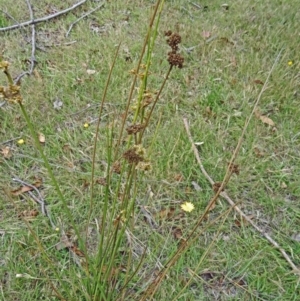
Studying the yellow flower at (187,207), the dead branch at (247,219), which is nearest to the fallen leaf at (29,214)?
the yellow flower at (187,207)

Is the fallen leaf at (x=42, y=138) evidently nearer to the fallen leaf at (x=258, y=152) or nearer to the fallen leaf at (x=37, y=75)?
the fallen leaf at (x=37, y=75)

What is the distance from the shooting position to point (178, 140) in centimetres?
225

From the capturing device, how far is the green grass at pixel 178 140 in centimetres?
179

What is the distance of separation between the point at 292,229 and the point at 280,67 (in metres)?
1.24

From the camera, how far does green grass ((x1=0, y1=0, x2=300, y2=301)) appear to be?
70.6 inches

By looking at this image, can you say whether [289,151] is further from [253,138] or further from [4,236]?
[4,236]

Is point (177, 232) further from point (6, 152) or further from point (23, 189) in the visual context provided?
point (6, 152)

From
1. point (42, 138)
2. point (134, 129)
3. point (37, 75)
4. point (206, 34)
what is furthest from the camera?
point (206, 34)

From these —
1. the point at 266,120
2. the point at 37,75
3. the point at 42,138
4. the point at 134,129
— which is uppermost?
the point at 134,129

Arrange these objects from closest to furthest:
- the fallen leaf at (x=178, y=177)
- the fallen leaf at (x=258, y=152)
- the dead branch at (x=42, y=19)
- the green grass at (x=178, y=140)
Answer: the green grass at (x=178, y=140)
the fallen leaf at (x=178, y=177)
the fallen leaf at (x=258, y=152)
the dead branch at (x=42, y=19)

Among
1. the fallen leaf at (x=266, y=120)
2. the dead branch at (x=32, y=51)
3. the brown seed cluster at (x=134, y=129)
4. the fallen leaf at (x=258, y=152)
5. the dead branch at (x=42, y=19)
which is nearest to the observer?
the brown seed cluster at (x=134, y=129)

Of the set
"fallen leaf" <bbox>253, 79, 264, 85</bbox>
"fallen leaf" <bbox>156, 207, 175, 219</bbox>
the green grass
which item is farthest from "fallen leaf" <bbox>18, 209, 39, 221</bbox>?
"fallen leaf" <bbox>253, 79, 264, 85</bbox>

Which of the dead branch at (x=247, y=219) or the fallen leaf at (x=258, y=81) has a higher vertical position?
the fallen leaf at (x=258, y=81)

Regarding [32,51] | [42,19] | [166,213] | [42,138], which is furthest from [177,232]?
[42,19]
